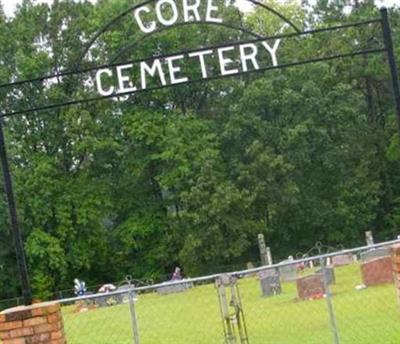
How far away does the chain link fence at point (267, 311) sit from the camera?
1074 cm

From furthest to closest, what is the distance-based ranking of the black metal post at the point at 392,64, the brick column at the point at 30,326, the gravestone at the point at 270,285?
the gravestone at the point at 270,285, the black metal post at the point at 392,64, the brick column at the point at 30,326

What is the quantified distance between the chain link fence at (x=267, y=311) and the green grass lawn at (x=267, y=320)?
0.02 meters

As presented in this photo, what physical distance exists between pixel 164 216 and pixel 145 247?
6.21 ft

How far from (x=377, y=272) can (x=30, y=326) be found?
37.2 feet

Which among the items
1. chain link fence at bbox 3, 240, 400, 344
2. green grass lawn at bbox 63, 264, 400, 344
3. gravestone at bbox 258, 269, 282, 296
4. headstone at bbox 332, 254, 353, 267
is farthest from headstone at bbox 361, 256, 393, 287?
headstone at bbox 332, 254, 353, 267

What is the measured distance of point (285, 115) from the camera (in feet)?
146

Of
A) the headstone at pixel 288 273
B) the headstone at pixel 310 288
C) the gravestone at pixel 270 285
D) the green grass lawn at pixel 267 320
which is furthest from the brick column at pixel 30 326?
the headstone at pixel 288 273

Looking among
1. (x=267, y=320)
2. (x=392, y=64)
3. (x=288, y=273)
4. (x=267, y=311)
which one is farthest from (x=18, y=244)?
(x=288, y=273)

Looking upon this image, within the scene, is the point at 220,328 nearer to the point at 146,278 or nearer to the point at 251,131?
the point at 146,278

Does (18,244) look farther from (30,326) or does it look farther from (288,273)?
(288,273)

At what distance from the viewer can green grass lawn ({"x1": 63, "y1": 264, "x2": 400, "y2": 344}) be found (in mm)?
12977

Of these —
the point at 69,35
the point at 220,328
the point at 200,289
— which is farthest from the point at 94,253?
the point at 220,328

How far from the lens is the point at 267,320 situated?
15.8m

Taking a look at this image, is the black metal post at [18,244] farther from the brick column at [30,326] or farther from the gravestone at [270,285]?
the gravestone at [270,285]
